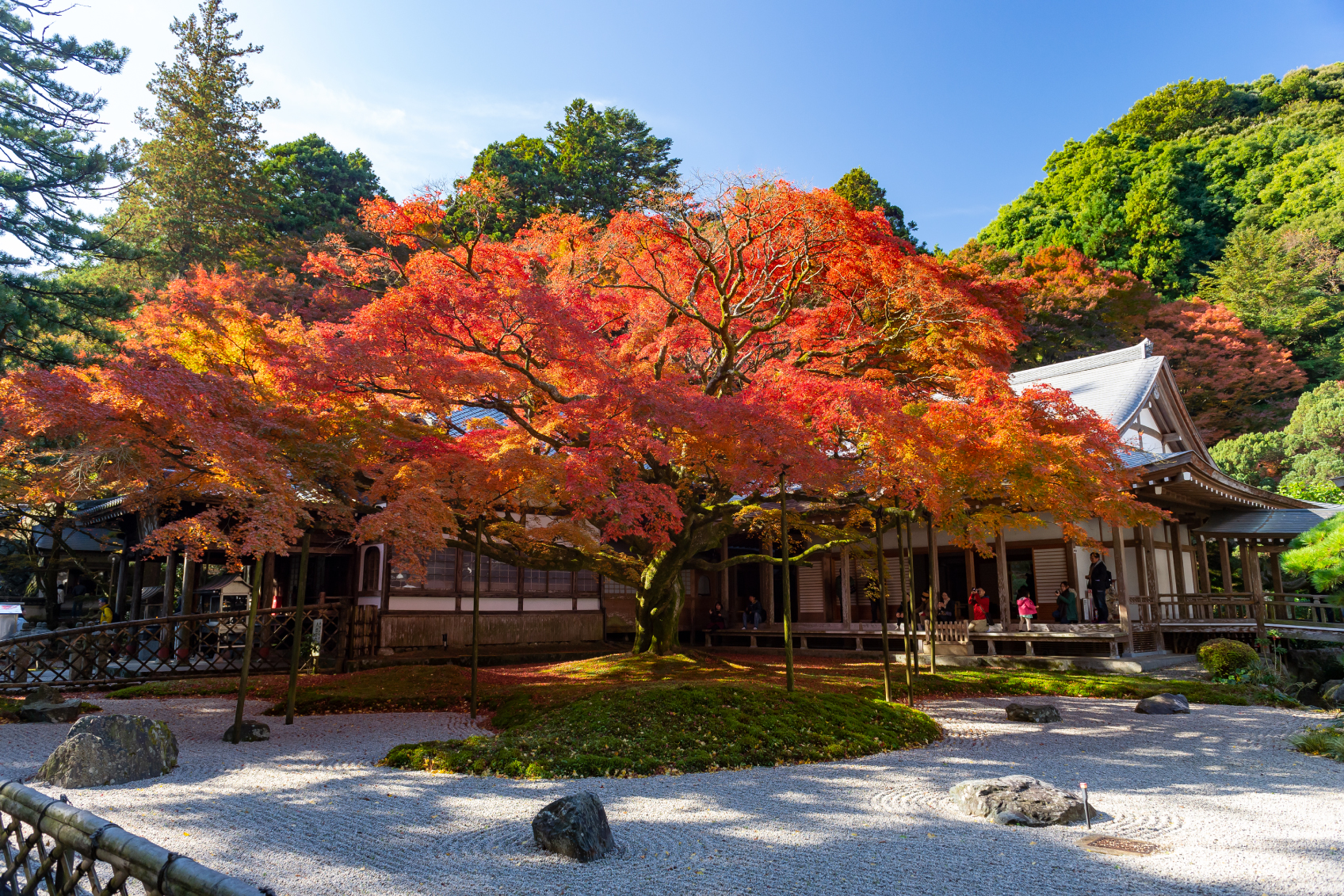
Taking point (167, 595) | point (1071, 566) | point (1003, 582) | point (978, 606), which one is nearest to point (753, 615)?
point (978, 606)

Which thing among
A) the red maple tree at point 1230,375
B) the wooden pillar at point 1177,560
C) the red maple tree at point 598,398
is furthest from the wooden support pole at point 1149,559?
the red maple tree at point 1230,375

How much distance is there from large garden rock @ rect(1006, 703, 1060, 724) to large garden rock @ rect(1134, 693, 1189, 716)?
1.52 metres

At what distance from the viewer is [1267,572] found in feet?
75.2

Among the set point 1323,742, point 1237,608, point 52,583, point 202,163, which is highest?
point 202,163

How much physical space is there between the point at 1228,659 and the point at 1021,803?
10452 millimetres

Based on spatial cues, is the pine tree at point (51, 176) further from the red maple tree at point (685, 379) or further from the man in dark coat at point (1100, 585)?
the man in dark coat at point (1100, 585)

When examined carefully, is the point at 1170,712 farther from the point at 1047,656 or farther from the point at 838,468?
the point at 838,468

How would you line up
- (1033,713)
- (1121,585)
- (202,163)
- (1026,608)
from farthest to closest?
(202,163)
(1026,608)
(1121,585)
(1033,713)

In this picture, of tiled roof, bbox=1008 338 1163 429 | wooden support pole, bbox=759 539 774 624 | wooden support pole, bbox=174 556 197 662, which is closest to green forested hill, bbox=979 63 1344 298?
tiled roof, bbox=1008 338 1163 429

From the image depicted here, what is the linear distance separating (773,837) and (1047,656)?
12.2 meters

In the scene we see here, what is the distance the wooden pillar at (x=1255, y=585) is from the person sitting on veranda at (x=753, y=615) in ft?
Answer: 33.6

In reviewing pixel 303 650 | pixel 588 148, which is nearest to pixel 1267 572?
pixel 303 650

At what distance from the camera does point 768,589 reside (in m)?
20.3

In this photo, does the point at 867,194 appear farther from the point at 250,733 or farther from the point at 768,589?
the point at 250,733
